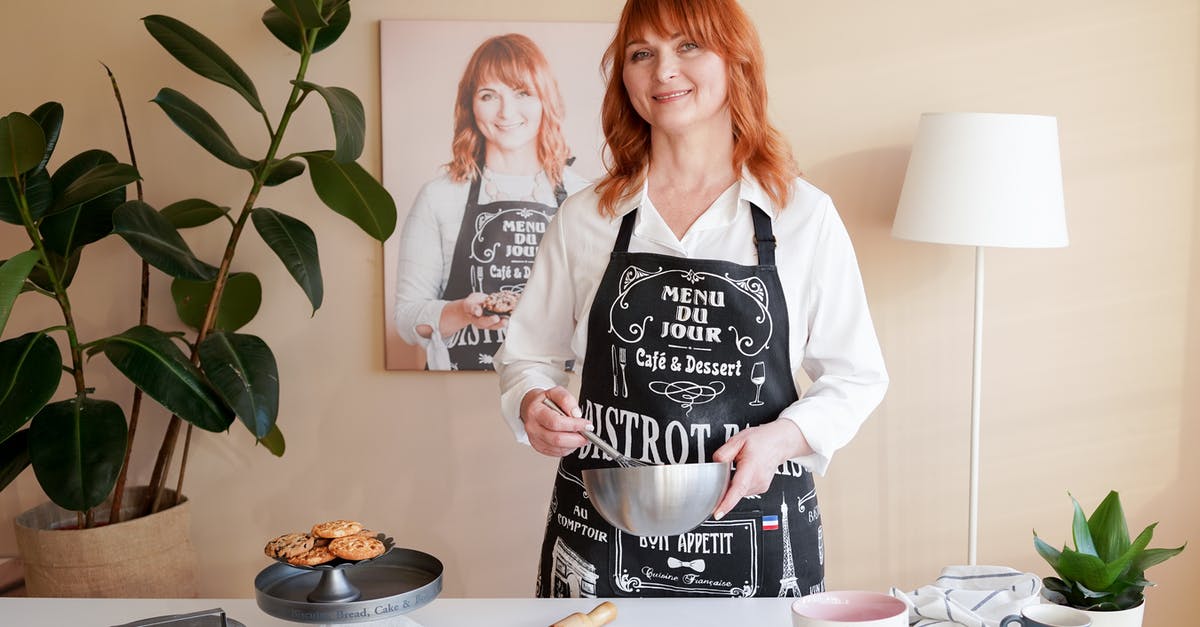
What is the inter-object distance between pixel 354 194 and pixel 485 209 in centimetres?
42

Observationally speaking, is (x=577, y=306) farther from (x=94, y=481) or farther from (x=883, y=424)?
(x=883, y=424)

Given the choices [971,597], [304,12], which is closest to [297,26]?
[304,12]

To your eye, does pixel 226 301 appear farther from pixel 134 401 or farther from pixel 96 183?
pixel 96 183

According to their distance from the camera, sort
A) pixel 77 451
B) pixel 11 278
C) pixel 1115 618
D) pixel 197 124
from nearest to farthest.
Result: pixel 1115 618 → pixel 11 278 → pixel 77 451 → pixel 197 124

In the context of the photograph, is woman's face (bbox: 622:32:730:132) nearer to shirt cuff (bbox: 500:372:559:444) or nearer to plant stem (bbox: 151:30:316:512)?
shirt cuff (bbox: 500:372:559:444)

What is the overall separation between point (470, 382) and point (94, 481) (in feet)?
3.42

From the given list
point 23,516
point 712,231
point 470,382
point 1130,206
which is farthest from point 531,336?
point 1130,206

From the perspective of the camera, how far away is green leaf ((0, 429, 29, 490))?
249cm

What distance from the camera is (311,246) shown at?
262cm

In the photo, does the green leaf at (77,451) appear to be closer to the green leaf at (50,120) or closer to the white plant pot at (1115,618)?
the green leaf at (50,120)

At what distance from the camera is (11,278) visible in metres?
2.21

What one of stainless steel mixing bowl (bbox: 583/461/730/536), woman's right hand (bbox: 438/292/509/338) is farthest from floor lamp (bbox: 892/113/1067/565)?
stainless steel mixing bowl (bbox: 583/461/730/536)

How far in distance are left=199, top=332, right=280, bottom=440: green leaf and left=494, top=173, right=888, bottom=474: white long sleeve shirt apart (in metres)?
0.80

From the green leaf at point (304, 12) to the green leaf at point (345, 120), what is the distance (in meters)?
0.15
